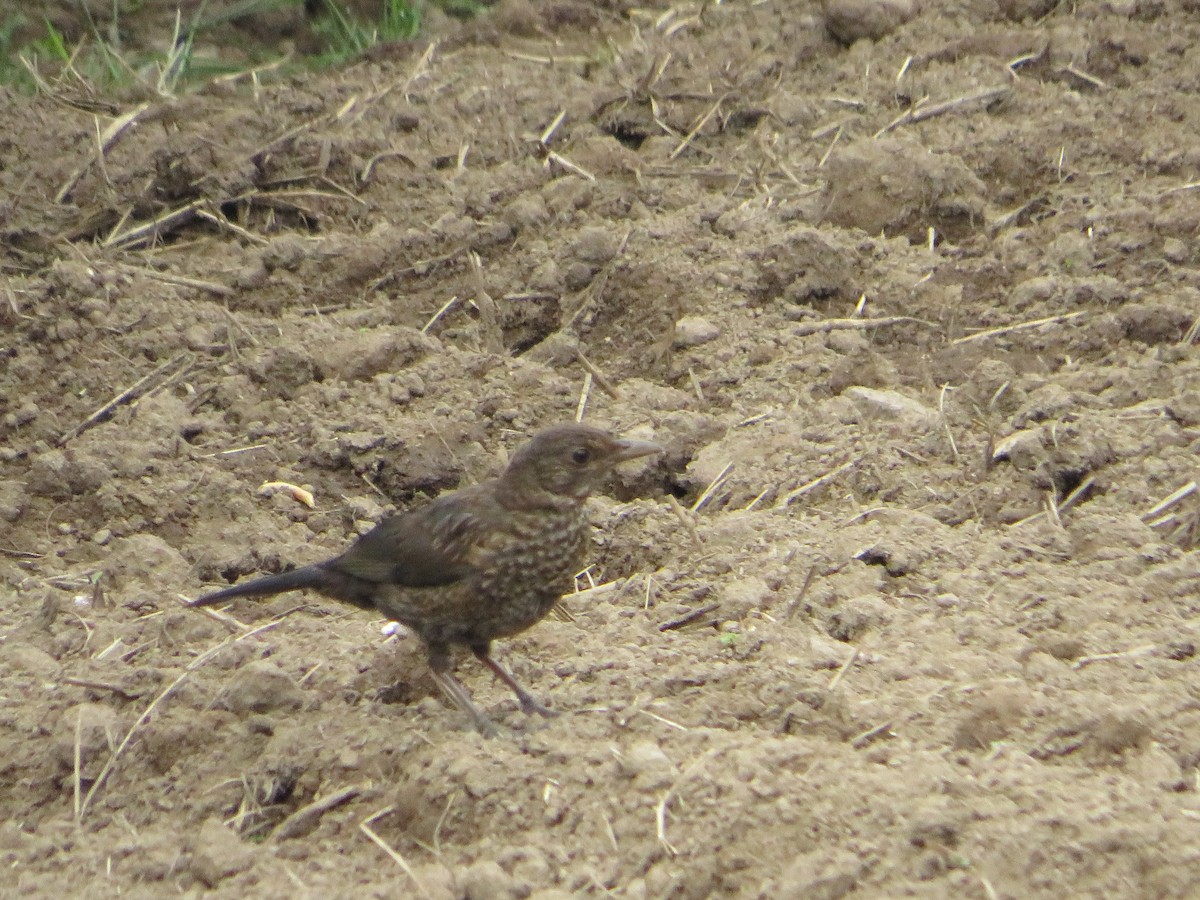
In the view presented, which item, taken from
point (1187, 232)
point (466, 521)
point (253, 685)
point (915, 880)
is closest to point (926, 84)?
point (1187, 232)

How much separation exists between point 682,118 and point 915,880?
204 inches

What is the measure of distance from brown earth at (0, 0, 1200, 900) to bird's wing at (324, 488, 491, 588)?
35 centimetres

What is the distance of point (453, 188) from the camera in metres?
7.48

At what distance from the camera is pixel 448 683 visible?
4566 mm

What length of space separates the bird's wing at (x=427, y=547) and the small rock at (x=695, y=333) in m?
1.85

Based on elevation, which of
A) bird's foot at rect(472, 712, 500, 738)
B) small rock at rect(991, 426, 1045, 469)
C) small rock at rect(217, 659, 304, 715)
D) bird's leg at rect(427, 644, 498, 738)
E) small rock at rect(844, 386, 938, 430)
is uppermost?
small rock at rect(991, 426, 1045, 469)

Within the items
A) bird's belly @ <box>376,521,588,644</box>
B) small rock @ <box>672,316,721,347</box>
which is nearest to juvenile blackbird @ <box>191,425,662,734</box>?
bird's belly @ <box>376,521,588,644</box>

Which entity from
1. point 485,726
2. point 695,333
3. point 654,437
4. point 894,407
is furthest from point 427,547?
point 695,333

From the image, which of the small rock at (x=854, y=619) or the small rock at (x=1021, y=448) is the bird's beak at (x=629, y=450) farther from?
the small rock at (x=1021, y=448)

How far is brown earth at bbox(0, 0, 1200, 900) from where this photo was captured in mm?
3768

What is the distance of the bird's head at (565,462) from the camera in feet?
15.2

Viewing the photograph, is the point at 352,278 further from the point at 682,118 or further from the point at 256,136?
the point at 682,118

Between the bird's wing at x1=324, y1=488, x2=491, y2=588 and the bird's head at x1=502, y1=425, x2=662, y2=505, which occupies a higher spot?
the bird's head at x1=502, y1=425, x2=662, y2=505

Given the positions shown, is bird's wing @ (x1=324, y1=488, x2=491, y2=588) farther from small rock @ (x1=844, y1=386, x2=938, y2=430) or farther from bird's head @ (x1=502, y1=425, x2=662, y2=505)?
small rock @ (x1=844, y1=386, x2=938, y2=430)
